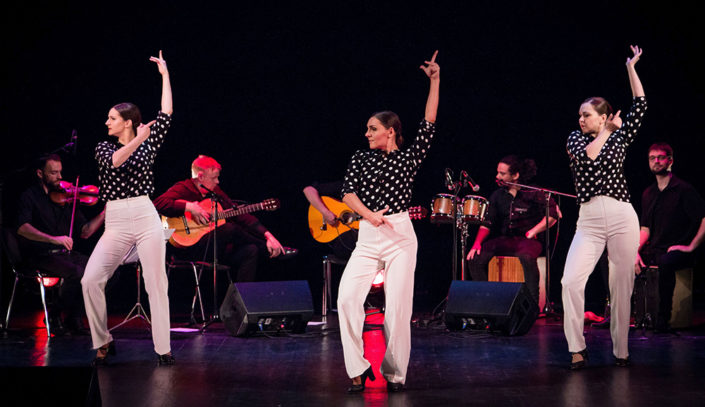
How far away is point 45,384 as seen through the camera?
193 inches

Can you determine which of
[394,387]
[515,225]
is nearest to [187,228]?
[515,225]

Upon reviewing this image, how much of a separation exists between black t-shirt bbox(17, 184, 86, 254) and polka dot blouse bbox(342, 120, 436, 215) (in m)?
3.51

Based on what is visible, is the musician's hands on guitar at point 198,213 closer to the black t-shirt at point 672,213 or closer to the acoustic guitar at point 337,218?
the acoustic guitar at point 337,218

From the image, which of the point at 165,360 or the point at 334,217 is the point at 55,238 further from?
the point at 334,217

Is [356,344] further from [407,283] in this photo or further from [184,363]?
[184,363]

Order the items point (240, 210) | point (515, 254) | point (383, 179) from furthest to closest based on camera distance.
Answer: point (515, 254), point (240, 210), point (383, 179)

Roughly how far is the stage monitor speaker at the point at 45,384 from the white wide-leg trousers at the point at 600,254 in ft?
9.34

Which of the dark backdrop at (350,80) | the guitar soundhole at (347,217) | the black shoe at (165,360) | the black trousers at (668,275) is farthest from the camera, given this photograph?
the dark backdrop at (350,80)

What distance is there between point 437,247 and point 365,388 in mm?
4592

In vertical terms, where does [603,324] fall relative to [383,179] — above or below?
below

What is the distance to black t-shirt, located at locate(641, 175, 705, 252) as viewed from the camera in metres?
6.94

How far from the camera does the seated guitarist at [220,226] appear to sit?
24.3 feet

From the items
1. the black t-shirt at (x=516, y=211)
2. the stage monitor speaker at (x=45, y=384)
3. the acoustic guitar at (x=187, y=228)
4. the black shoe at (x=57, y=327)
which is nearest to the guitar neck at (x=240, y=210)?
the acoustic guitar at (x=187, y=228)

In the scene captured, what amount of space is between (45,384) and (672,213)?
512 centimetres
